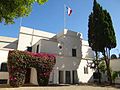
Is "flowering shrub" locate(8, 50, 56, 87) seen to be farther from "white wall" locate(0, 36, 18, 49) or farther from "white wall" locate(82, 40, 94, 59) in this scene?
"white wall" locate(0, 36, 18, 49)

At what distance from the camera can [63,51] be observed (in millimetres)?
28578

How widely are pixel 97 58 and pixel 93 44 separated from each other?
322cm

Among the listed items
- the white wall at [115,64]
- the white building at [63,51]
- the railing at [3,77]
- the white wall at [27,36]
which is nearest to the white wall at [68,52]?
the white building at [63,51]

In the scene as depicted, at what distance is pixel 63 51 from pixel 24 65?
9413 millimetres

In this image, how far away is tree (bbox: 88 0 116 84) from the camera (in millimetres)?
26656

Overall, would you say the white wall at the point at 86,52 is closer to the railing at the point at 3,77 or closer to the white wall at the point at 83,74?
the white wall at the point at 83,74

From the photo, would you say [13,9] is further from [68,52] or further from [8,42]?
[8,42]

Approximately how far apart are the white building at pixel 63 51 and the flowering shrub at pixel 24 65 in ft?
11.2

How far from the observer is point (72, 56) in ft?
95.7

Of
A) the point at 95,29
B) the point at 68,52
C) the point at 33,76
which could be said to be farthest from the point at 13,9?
the point at 95,29

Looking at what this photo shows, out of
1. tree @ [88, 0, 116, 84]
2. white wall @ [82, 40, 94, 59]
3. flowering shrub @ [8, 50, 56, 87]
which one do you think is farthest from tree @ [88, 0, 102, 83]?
flowering shrub @ [8, 50, 56, 87]

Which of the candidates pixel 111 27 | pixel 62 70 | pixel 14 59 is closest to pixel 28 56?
pixel 14 59

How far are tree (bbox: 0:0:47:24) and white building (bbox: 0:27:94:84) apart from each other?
13651mm

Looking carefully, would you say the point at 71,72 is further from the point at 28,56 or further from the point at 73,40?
the point at 28,56
